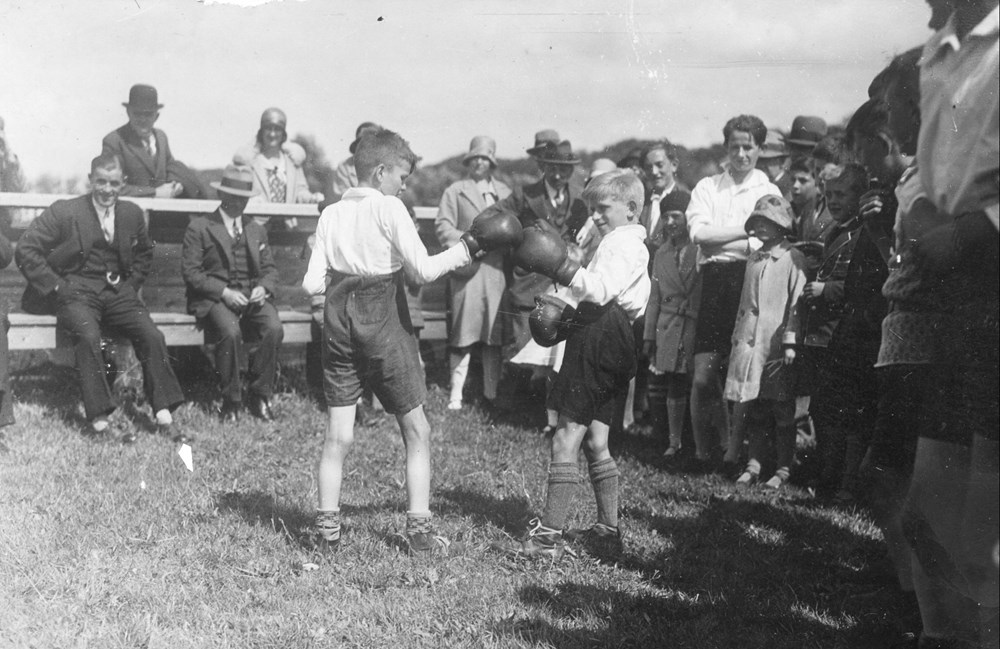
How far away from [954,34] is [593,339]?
253cm

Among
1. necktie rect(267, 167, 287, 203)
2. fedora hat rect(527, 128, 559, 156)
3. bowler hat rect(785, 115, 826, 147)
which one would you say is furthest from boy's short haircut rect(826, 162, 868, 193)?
necktie rect(267, 167, 287, 203)

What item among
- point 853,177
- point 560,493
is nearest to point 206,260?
point 560,493

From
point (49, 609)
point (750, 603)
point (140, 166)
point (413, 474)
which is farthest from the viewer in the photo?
point (140, 166)

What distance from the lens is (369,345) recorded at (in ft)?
15.2

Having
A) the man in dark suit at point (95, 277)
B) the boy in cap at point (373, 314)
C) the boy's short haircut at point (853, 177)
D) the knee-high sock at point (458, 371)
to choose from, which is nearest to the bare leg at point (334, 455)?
the boy in cap at point (373, 314)

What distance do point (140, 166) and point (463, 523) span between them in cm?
→ 553

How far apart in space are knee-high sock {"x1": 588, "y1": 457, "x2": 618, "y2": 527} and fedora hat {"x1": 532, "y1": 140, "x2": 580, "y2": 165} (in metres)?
4.04

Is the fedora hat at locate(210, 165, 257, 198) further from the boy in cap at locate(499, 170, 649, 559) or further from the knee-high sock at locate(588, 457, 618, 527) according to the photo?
the knee-high sock at locate(588, 457, 618, 527)

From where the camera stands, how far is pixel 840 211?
224 inches

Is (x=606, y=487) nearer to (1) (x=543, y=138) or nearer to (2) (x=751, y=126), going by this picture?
(2) (x=751, y=126)

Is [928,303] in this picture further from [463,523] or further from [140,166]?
[140,166]

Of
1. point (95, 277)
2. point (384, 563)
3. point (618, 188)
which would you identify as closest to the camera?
point (384, 563)

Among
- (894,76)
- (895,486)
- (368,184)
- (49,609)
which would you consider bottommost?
(49,609)

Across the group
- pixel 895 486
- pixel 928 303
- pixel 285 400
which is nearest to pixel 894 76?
pixel 928 303
